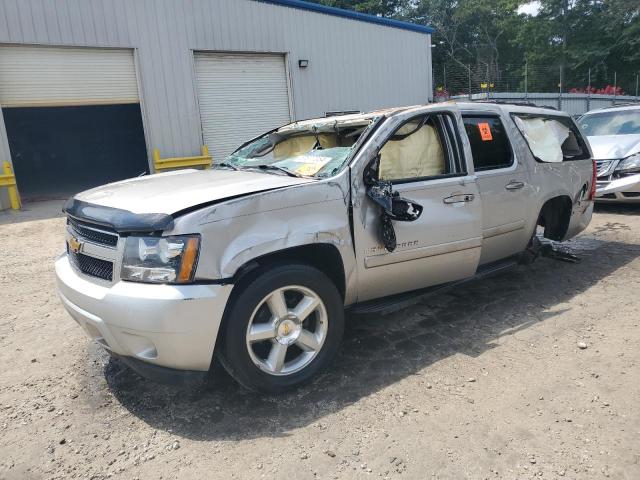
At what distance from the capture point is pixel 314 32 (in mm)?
14328

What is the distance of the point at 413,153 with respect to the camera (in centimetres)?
382

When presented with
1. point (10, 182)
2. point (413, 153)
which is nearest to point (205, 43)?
point (10, 182)

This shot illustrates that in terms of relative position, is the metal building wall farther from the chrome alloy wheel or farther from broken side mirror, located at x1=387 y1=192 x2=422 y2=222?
broken side mirror, located at x1=387 y1=192 x2=422 y2=222

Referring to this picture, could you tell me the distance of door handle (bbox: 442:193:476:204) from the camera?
375 cm

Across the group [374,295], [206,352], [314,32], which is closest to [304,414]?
[206,352]

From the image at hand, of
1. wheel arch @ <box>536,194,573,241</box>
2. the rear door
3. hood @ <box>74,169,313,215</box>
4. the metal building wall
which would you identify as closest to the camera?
hood @ <box>74,169,313,215</box>

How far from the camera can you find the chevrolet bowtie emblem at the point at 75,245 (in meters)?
3.05

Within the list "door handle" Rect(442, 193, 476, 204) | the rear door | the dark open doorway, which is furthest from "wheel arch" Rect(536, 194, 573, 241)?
the dark open doorway

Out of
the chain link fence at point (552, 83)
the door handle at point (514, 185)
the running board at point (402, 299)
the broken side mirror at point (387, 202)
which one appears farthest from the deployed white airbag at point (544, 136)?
the chain link fence at point (552, 83)

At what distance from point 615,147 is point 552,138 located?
147 inches

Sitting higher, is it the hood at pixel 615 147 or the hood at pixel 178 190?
the hood at pixel 178 190

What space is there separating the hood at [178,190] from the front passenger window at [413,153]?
763mm

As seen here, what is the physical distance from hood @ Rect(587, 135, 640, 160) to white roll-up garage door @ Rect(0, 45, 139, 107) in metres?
9.60

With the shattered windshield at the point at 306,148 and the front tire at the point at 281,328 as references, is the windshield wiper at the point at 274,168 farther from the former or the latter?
the front tire at the point at 281,328
